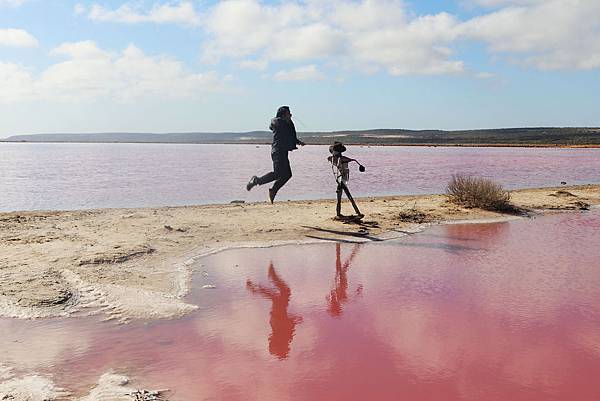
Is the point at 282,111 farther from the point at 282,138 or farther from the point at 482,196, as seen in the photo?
the point at 482,196

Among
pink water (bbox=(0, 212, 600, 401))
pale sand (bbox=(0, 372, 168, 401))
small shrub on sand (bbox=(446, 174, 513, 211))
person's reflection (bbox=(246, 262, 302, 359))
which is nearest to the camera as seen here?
pale sand (bbox=(0, 372, 168, 401))

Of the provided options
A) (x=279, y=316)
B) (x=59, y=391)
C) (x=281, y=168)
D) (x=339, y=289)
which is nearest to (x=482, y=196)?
(x=281, y=168)

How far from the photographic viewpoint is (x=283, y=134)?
431 inches

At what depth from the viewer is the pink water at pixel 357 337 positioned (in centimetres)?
433

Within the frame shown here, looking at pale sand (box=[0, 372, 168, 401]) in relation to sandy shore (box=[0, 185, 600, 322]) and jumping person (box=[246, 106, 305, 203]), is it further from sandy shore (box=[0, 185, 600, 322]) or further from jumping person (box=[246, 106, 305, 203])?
jumping person (box=[246, 106, 305, 203])

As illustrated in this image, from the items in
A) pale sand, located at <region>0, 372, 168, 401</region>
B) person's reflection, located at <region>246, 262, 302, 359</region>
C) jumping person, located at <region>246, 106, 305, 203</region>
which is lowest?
person's reflection, located at <region>246, 262, 302, 359</region>

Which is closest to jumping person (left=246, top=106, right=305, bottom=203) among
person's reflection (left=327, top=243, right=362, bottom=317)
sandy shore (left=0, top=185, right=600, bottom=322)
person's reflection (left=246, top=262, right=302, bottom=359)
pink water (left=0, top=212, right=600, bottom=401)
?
sandy shore (left=0, top=185, right=600, bottom=322)

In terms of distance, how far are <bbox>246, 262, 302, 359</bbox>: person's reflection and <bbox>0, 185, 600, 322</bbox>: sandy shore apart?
962mm

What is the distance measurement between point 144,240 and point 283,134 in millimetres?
3558

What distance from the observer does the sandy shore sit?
614 centimetres

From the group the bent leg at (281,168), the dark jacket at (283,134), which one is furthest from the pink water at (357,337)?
the dark jacket at (283,134)

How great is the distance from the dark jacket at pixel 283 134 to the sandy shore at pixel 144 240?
5.33ft

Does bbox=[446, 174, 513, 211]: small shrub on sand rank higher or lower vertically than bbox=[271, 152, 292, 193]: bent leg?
lower

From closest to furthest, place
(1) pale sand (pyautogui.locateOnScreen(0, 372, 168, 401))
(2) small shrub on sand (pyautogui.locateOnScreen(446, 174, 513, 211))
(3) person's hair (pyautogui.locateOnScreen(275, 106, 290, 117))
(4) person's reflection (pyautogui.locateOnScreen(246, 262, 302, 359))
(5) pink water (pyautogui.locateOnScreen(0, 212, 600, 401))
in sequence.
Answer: (1) pale sand (pyautogui.locateOnScreen(0, 372, 168, 401)) < (5) pink water (pyautogui.locateOnScreen(0, 212, 600, 401)) < (4) person's reflection (pyautogui.locateOnScreen(246, 262, 302, 359)) < (3) person's hair (pyautogui.locateOnScreen(275, 106, 290, 117)) < (2) small shrub on sand (pyautogui.locateOnScreen(446, 174, 513, 211))
